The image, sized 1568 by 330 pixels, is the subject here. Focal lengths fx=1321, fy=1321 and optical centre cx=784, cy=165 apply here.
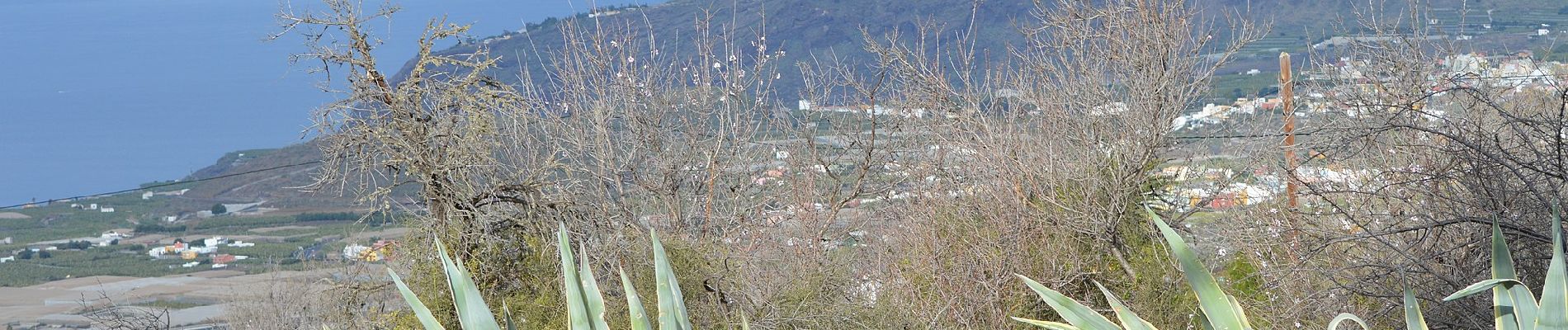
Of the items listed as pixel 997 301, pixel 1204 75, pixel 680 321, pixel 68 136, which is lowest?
pixel 68 136

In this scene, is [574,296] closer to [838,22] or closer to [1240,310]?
[1240,310]

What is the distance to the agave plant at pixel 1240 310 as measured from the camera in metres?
2.73

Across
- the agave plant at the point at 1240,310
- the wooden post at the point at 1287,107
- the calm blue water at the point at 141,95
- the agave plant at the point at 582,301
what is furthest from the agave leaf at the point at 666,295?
the calm blue water at the point at 141,95

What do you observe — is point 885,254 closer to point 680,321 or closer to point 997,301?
point 997,301

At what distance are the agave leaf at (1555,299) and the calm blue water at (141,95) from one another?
5657 cm

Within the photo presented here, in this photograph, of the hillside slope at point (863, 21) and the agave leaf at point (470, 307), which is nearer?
the agave leaf at point (470, 307)

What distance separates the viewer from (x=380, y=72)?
9.38 m

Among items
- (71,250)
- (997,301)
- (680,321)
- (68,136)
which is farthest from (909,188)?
(68,136)

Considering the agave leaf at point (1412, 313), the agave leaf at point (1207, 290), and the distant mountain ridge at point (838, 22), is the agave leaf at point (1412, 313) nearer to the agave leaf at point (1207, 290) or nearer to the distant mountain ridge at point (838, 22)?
the agave leaf at point (1207, 290)

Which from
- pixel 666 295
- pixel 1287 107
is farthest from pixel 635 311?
pixel 1287 107

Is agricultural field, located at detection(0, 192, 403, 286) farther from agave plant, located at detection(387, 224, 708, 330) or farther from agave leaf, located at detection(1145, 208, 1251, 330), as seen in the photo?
agave leaf, located at detection(1145, 208, 1251, 330)

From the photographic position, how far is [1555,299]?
2721 millimetres

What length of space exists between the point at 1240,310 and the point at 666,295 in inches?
51.9

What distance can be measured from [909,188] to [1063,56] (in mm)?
2336
